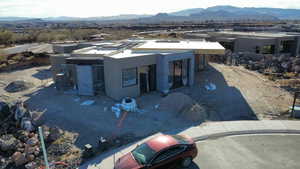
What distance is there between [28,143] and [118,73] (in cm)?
765

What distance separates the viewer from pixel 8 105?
16.9m

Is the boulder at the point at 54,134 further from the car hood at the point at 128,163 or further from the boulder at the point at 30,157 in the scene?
the car hood at the point at 128,163

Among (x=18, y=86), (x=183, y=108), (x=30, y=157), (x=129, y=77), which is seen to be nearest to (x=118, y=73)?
(x=129, y=77)

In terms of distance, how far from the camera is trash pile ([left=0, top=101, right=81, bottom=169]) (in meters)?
11.4

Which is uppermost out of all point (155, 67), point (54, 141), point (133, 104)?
point (155, 67)

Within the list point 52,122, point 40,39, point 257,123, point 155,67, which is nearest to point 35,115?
point 52,122

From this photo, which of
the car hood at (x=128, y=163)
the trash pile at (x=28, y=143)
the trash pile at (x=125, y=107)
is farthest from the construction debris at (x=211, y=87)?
the car hood at (x=128, y=163)

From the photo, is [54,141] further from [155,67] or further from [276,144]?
[276,144]

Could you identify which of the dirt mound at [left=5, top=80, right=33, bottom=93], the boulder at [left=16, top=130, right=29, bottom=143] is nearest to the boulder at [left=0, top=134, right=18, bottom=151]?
the boulder at [left=16, top=130, right=29, bottom=143]

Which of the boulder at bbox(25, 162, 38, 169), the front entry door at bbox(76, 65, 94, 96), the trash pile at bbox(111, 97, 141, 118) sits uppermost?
the front entry door at bbox(76, 65, 94, 96)

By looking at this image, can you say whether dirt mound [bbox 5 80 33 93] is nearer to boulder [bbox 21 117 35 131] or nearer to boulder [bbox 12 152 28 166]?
boulder [bbox 21 117 35 131]

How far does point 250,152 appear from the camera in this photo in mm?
11031

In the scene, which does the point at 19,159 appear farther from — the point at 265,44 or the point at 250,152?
the point at 265,44

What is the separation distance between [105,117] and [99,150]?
13.1 ft
